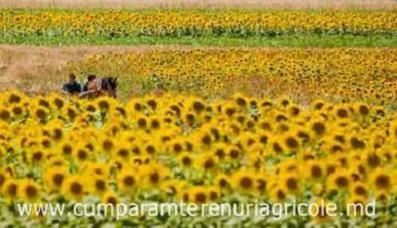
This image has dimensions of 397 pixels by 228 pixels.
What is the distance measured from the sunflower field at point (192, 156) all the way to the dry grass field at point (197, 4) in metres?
26.3

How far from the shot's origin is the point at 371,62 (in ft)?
69.7

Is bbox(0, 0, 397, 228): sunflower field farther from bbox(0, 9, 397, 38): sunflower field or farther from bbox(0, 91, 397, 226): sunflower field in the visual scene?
bbox(0, 9, 397, 38): sunflower field

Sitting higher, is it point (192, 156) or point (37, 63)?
point (192, 156)

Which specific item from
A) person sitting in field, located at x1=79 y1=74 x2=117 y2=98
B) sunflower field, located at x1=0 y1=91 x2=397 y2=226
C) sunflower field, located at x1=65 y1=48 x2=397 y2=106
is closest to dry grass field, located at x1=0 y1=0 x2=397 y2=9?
sunflower field, located at x1=65 y1=48 x2=397 y2=106

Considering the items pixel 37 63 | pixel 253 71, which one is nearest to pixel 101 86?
pixel 253 71

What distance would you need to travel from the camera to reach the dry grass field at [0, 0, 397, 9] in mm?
33906

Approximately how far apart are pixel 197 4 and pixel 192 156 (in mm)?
28104

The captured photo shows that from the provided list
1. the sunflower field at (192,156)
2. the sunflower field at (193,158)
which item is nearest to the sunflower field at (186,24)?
the sunflower field at (193,158)

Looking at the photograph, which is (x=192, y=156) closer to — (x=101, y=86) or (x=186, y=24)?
(x=101, y=86)

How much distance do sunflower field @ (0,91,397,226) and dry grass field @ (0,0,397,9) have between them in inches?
1036

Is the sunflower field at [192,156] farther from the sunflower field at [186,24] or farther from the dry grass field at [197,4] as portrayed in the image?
the dry grass field at [197,4]

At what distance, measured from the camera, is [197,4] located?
3409 centimetres

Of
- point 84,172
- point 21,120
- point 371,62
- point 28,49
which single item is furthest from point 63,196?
point 28,49

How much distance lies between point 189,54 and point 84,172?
16467 millimetres
